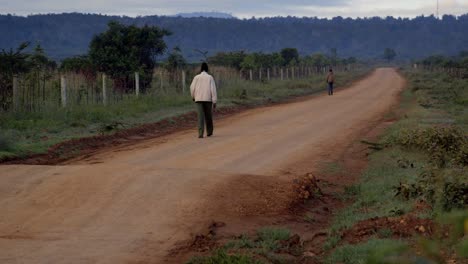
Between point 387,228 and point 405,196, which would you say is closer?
point 387,228

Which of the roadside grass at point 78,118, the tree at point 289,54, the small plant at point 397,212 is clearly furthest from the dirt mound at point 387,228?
the tree at point 289,54

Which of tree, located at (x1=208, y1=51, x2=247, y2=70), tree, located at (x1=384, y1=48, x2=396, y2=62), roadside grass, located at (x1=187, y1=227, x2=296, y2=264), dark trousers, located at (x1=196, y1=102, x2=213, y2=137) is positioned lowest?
roadside grass, located at (x1=187, y1=227, x2=296, y2=264)

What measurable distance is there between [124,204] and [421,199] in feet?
11.7

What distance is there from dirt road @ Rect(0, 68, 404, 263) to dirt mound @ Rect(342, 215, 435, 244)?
1502mm

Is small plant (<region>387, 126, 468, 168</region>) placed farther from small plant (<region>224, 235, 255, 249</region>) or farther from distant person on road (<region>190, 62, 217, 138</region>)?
distant person on road (<region>190, 62, 217, 138</region>)

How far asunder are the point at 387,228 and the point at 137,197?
304 cm

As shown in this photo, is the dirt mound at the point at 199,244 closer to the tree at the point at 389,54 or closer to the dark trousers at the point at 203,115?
the dark trousers at the point at 203,115

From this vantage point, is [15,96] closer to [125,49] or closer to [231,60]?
[125,49]

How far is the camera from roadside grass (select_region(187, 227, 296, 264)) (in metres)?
6.48

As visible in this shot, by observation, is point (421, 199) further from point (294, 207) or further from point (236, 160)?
point (236, 160)

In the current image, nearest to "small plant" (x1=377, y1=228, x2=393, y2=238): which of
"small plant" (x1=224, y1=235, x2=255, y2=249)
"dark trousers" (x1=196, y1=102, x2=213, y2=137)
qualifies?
"small plant" (x1=224, y1=235, x2=255, y2=249)

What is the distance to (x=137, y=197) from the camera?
917 centimetres

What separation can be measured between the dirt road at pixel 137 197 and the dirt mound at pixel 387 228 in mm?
1502

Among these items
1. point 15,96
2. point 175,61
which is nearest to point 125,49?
point 175,61
